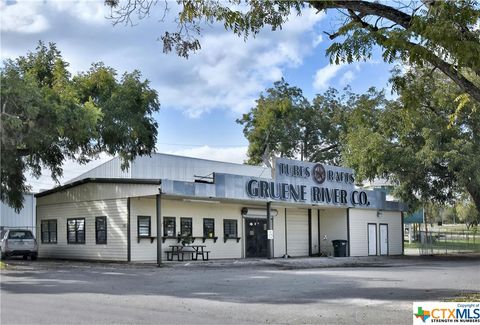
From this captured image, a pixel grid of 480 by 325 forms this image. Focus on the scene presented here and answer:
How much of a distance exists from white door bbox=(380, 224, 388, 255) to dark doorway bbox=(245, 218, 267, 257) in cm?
950

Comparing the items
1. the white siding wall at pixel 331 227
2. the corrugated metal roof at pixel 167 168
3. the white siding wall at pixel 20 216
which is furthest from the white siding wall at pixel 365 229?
the white siding wall at pixel 20 216

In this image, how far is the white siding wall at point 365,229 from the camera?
120 ft

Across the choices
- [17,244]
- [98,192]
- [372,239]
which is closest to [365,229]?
[372,239]

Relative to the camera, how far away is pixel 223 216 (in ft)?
102

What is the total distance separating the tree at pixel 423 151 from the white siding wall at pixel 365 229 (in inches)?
76.6

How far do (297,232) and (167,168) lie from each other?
12913mm

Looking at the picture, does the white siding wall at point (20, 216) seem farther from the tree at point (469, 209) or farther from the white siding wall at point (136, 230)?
the tree at point (469, 209)

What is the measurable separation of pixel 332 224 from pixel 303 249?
7.98ft

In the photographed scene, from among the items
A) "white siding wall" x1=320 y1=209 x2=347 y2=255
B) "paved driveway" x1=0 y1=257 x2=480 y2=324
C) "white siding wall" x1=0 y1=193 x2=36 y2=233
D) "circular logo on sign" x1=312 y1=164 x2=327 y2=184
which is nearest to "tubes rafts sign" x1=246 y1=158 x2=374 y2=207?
"circular logo on sign" x1=312 y1=164 x2=327 y2=184

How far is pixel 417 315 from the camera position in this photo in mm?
9578

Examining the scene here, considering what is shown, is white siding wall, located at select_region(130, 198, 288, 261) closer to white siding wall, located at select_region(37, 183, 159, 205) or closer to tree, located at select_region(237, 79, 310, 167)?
white siding wall, located at select_region(37, 183, 159, 205)

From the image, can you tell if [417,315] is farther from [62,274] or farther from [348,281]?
[62,274]

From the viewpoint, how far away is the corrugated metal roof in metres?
42.8

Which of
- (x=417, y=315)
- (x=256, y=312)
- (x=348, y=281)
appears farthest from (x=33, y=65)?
(x=417, y=315)
